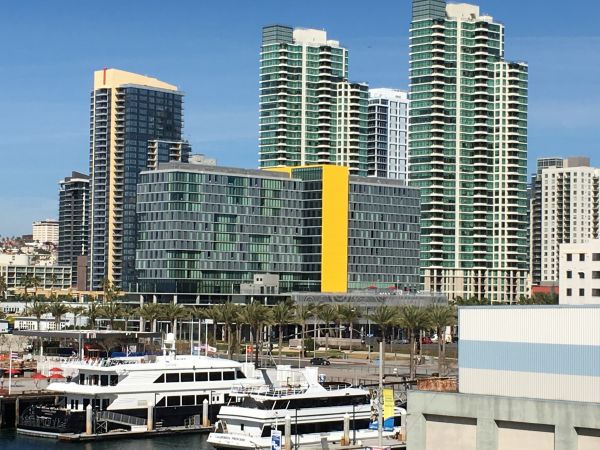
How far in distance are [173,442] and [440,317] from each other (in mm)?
85759

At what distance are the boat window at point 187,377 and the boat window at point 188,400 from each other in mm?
1654

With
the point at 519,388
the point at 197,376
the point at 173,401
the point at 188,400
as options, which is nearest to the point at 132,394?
the point at 173,401

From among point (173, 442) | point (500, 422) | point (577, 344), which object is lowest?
point (173, 442)

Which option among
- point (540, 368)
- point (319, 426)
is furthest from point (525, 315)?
point (319, 426)

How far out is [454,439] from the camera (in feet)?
251

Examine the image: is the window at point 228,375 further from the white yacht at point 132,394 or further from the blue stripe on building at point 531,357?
the blue stripe on building at point 531,357

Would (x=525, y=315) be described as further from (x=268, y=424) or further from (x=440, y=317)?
(x=440, y=317)

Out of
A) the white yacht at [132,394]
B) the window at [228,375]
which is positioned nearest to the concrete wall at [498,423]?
the white yacht at [132,394]

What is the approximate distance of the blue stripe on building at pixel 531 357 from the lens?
72188 mm

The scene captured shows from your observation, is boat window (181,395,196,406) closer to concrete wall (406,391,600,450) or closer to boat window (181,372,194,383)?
boat window (181,372,194,383)

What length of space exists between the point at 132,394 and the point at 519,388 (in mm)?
59577

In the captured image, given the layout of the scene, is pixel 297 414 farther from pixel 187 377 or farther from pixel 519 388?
pixel 519 388

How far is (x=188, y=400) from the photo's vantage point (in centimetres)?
12900

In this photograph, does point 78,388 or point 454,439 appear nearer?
point 454,439
